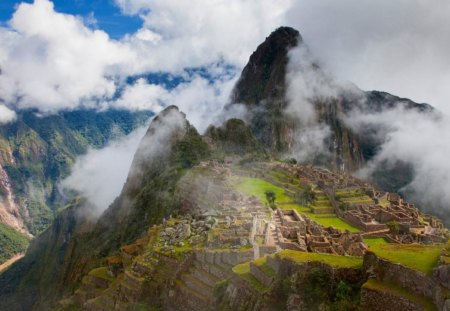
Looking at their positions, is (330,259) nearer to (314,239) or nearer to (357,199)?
(314,239)

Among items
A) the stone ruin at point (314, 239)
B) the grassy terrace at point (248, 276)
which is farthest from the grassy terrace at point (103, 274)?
→ the grassy terrace at point (248, 276)

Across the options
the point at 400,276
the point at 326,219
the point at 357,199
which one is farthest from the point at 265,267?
the point at 357,199

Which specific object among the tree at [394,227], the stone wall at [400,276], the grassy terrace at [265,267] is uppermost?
the tree at [394,227]

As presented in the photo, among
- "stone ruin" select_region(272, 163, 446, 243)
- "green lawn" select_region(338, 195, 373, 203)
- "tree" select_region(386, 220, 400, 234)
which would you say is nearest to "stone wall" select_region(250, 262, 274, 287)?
"stone ruin" select_region(272, 163, 446, 243)

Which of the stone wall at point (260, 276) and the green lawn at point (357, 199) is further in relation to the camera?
the green lawn at point (357, 199)

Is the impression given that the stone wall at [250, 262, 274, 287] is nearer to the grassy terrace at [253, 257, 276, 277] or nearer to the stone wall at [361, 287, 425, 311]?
the grassy terrace at [253, 257, 276, 277]

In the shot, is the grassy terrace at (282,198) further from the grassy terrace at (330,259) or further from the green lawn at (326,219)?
the grassy terrace at (330,259)
